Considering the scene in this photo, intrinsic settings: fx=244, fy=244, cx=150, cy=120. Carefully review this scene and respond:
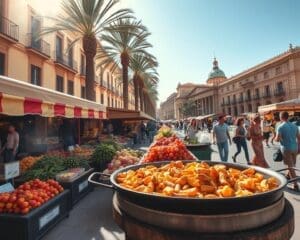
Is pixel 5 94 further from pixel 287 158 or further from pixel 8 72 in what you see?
pixel 8 72

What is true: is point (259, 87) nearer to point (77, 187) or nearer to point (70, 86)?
point (70, 86)

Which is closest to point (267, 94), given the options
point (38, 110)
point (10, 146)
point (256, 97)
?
point (256, 97)

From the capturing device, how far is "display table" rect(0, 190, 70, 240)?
319 centimetres

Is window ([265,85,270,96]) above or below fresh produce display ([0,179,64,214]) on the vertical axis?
→ above

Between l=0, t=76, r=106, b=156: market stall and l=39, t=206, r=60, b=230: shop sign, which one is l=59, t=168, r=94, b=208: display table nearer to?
l=39, t=206, r=60, b=230: shop sign

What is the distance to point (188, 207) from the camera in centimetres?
168

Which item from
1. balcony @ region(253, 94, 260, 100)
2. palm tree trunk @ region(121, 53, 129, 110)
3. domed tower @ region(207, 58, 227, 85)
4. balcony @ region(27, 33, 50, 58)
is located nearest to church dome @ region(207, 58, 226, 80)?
domed tower @ region(207, 58, 227, 85)

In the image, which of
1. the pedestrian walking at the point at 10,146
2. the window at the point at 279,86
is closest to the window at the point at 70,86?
the pedestrian walking at the point at 10,146

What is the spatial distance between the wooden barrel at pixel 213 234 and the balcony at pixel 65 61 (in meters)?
16.8

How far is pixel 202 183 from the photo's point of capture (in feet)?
6.82

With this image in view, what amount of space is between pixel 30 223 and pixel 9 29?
12.3 meters

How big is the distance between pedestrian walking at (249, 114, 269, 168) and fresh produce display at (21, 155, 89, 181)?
16.2ft

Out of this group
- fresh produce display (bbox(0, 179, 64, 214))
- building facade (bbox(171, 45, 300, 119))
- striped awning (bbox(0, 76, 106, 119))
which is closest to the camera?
fresh produce display (bbox(0, 179, 64, 214))

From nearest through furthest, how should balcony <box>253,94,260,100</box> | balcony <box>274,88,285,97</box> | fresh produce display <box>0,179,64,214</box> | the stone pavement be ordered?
fresh produce display <box>0,179,64,214</box> → the stone pavement → balcony <box>274,88,285,97</box> → balcony <box>253,94,260,100</box>
